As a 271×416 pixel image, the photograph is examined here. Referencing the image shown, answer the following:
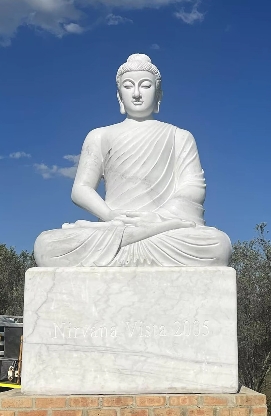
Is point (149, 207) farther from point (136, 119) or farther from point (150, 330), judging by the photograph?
point (150, 330)

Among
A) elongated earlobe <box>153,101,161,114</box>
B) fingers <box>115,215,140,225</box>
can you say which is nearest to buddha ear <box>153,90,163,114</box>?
elongated earlobe <box>153,101,161,114</box>

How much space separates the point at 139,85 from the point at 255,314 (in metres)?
9.83

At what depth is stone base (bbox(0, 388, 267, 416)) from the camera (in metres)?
4.54

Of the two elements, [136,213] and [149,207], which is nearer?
[136,213]

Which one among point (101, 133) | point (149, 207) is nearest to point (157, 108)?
point (101, 133)

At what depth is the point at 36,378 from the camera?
4727mm

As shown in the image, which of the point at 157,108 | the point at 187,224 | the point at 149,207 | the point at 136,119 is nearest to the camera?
the point at 187,224

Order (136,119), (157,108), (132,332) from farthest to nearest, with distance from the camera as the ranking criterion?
(157,108), (136,119), (132,332)

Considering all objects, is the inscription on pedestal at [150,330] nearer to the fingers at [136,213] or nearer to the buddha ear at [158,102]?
the fingers at [136,213]

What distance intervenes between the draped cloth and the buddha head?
213mm

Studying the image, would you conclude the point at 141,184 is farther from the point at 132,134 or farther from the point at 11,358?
the point at 11,358

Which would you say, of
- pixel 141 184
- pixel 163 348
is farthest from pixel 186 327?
pixel 141 184

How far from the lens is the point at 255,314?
14523 millimetres

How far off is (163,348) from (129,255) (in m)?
0.87
